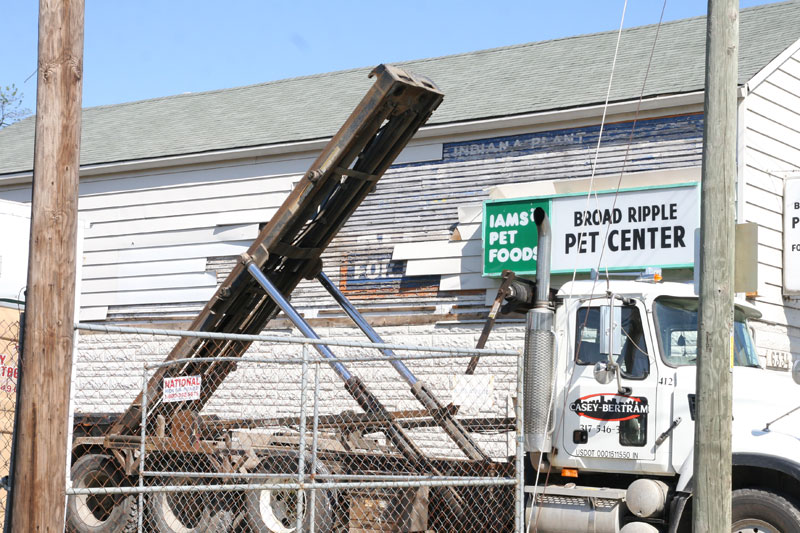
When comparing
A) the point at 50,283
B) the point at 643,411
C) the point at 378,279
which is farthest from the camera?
the point at 378,279

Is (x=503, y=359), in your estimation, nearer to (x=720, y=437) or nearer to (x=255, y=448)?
(x=255, y=448)

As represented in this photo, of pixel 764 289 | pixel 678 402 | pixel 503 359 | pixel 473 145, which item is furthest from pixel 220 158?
pixel 678 402

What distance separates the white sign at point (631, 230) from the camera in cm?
1278

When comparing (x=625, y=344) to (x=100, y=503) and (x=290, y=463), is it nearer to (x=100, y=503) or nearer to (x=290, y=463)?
(x=290, y=463)

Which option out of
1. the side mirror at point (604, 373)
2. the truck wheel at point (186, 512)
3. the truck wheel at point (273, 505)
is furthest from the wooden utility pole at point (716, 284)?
the truck wheel at point (186, 512)

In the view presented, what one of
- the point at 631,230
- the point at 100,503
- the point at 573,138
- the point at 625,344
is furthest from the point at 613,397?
the point at 573,138

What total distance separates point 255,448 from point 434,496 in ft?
6.30

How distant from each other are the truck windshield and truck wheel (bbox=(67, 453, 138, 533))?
5617 millimetres

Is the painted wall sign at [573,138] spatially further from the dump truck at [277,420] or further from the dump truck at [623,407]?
the dump truck at [623,407]

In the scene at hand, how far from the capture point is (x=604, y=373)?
26.4 feet

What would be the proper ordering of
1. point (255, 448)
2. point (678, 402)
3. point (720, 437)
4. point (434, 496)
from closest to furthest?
1. point (720, 437)
2. point (678, 402)
3. point (434, 496)
4. point (255, 448)

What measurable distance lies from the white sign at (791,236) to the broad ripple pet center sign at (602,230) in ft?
4.56

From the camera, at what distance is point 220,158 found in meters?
16.8

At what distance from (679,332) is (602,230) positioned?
5.21m
